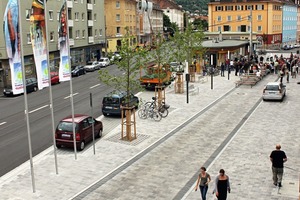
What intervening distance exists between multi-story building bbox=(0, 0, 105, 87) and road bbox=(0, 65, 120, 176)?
5891 mm

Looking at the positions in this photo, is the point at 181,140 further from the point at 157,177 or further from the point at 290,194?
the point at 290,194

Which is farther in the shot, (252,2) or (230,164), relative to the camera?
(252,2)

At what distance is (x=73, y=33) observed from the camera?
60219mm

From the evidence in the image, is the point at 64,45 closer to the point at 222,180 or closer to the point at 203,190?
the point at 203,190

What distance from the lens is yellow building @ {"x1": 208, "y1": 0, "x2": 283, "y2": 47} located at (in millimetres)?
96312

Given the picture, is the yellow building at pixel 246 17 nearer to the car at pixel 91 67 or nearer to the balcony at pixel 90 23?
the balcony at pixel 90 23

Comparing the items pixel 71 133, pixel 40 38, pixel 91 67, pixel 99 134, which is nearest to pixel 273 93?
pixel 99 134

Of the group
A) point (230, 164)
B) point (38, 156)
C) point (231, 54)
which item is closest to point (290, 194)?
point (230, 164)

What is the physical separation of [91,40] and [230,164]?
2018 inches

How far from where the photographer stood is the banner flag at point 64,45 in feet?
61.3

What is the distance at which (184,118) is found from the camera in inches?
1038

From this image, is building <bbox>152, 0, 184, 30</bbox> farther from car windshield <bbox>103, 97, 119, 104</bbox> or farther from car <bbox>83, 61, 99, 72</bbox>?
car windshield <bbox>103, 97, 119, 104</bbox>

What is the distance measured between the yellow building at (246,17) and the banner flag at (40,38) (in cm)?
8137

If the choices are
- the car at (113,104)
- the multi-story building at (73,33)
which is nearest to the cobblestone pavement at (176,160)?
the car at (113,104)
